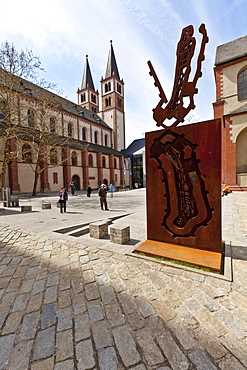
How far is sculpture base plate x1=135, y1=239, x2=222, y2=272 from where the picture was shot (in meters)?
2.95

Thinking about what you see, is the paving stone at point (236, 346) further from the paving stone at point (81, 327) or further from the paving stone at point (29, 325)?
the paving stone at point (29, 325)

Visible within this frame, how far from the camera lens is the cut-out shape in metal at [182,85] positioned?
358cm

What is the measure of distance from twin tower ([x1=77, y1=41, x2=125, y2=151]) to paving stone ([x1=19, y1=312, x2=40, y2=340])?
156 feet

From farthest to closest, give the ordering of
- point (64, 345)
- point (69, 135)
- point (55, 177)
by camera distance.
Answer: point (69, 135) < point (55, 177) < point (64, 345)

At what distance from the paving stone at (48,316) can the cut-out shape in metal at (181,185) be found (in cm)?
259

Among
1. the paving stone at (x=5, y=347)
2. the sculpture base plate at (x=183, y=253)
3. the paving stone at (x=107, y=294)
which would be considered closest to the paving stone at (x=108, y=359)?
the paving stone at (x=107, y=294)

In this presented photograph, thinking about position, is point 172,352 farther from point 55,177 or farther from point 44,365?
point 55,177

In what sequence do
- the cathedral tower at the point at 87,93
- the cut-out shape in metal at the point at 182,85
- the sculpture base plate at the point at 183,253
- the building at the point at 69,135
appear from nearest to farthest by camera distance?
1. the sculpture base plate at the point at 183,253
2. the cut-out shape in metal at the point at 182,85
3. the building at the point at 69,135
4. the cathedral tower at the point at 87,93

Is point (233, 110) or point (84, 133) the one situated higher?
point (84, 133)

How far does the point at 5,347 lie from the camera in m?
1.67

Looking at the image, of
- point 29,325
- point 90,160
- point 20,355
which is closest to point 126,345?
point 20,355

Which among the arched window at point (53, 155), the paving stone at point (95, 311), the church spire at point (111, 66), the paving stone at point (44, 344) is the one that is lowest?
the paving stone at point (44, 344)

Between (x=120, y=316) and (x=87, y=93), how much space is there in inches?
2210

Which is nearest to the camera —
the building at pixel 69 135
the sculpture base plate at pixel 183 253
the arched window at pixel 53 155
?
the sculpture base plate at pixel 183 253
